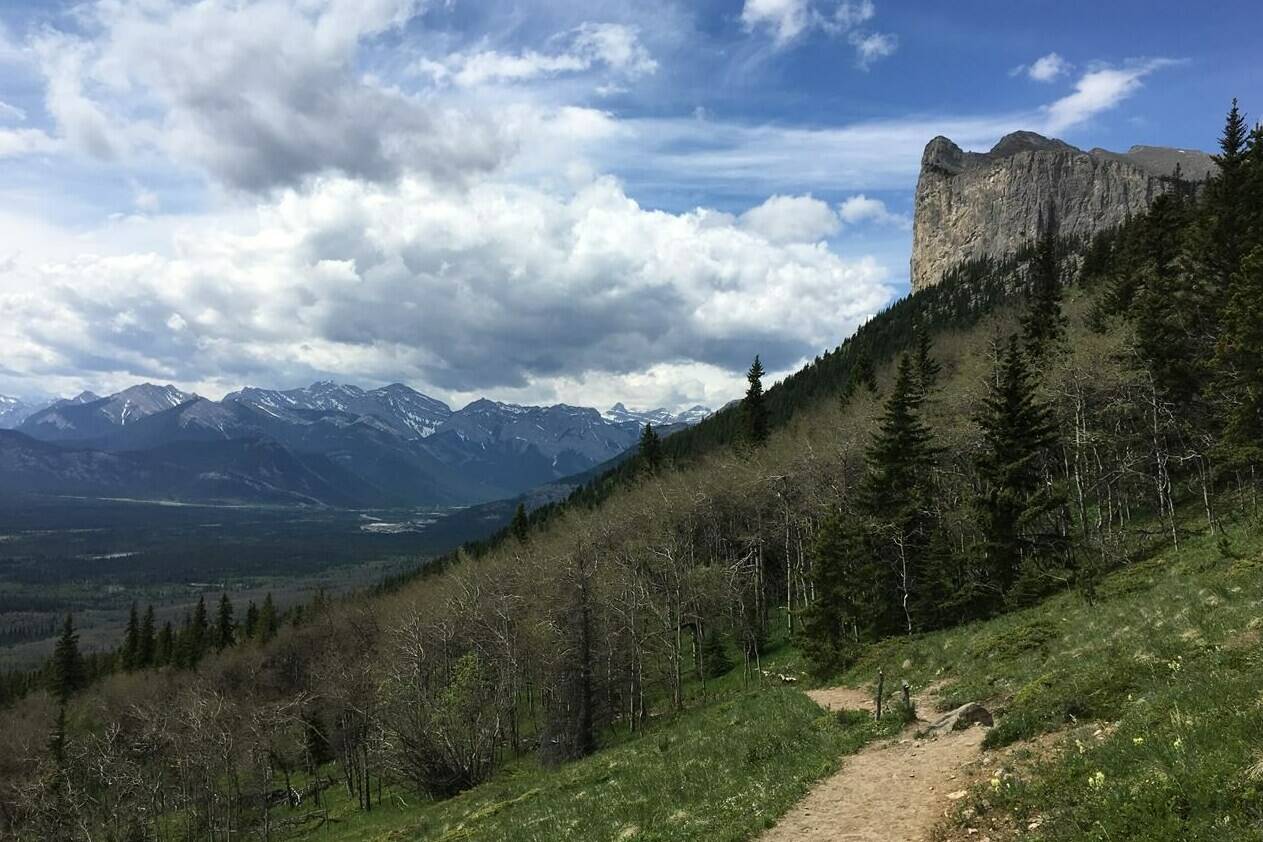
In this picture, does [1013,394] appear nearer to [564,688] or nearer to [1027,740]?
[1027,740]

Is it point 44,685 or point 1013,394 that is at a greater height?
point 1013,394

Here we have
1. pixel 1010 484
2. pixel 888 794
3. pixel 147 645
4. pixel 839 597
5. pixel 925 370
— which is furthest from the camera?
pixel 147 645

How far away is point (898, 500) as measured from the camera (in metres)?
42.0

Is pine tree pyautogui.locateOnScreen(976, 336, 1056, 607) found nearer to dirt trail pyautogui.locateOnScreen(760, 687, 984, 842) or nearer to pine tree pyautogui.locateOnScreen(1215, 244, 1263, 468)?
pine tree pyautogui.locateOnScreen(1215, 244, 1263, 468)

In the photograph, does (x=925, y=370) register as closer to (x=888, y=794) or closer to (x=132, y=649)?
(x=888, y=794)

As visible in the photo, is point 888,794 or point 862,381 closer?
point 888,794

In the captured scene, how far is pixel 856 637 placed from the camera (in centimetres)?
3897

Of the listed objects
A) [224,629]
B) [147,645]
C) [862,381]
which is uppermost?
[862,381]

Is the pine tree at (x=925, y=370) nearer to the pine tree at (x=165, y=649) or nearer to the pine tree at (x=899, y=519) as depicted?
the pine tree at (x=899, y=519)

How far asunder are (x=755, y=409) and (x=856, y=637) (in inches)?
2304

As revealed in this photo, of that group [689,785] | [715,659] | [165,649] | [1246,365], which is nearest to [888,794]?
[689,785]

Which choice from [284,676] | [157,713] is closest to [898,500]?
[157,713]

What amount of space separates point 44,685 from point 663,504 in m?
109

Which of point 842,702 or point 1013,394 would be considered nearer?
point 842,702
